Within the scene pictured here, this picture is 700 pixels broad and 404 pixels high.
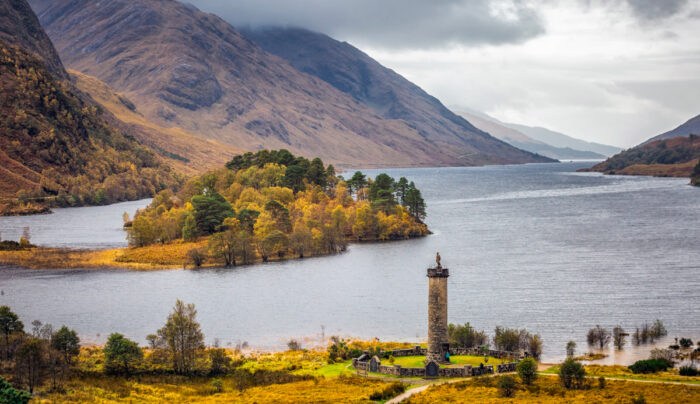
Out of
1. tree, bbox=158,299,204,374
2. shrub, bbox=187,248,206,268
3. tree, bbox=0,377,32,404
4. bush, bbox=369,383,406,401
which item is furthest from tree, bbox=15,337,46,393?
shrub, bbox=187,248,206,268

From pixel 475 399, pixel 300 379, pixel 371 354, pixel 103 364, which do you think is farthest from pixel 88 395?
pixel 475 399

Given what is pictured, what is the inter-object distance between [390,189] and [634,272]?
67.1m

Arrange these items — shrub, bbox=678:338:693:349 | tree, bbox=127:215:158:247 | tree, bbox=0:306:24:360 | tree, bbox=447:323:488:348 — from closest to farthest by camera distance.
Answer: tree, bbox=0:306:24:360 < tree, bbox=447:323:488:348 < shrub, bbox=678:338:693:349 < tree, bbox=127:215:158:247

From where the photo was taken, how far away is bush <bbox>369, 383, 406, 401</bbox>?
4747cm

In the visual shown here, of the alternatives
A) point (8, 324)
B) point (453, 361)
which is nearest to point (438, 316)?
point (453, 361)

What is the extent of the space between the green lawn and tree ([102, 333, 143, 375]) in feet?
70.6

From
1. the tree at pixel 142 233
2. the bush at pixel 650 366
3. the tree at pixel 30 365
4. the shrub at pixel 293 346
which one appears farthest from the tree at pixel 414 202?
the tree at pixel 30 365

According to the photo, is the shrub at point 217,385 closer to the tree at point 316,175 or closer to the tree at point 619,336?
the tree at point 619,336

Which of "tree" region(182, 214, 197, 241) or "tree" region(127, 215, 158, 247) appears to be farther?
"tree" region(182, 214, 197, 241)

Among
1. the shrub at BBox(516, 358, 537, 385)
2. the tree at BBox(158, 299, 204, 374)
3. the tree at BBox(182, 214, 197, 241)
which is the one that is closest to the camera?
the shrub at BBox(516, 358, 537, 385)

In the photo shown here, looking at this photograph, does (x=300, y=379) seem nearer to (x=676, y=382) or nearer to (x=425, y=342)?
(x=425, y=342)

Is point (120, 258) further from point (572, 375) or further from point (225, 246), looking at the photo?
→ point (572, 375)

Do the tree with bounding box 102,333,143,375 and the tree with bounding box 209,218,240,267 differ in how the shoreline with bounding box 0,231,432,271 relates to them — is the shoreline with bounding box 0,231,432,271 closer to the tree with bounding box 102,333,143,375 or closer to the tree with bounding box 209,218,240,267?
the tree with bounding box 209,218,240,267

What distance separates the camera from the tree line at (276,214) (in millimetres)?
132625
